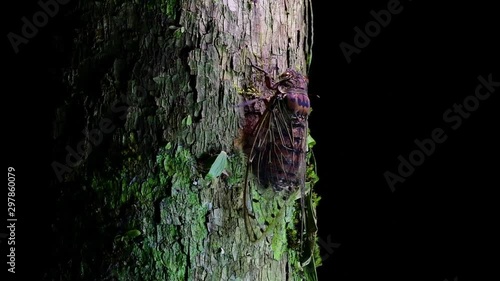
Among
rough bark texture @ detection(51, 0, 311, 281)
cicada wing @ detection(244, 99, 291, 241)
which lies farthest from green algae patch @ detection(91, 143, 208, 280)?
cicada wing @ detection(244, 99, 291, 241)

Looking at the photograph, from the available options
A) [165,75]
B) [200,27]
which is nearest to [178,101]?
[165,75]

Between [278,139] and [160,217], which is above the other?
[278,139]

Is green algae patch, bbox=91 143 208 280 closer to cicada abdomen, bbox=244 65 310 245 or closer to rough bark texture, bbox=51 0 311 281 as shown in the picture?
rough bark texture, bbox=51 0 311 281

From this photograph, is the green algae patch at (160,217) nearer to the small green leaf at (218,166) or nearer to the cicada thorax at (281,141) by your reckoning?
the small green leaf at (218,166)

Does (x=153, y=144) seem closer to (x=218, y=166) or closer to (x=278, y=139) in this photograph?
(x=218, y=166)

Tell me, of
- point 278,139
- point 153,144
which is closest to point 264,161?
point 278,139

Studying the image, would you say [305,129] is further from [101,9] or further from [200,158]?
[101,9]

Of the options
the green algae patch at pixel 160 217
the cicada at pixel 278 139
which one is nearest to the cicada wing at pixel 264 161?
the cicada at pixel 278 139
